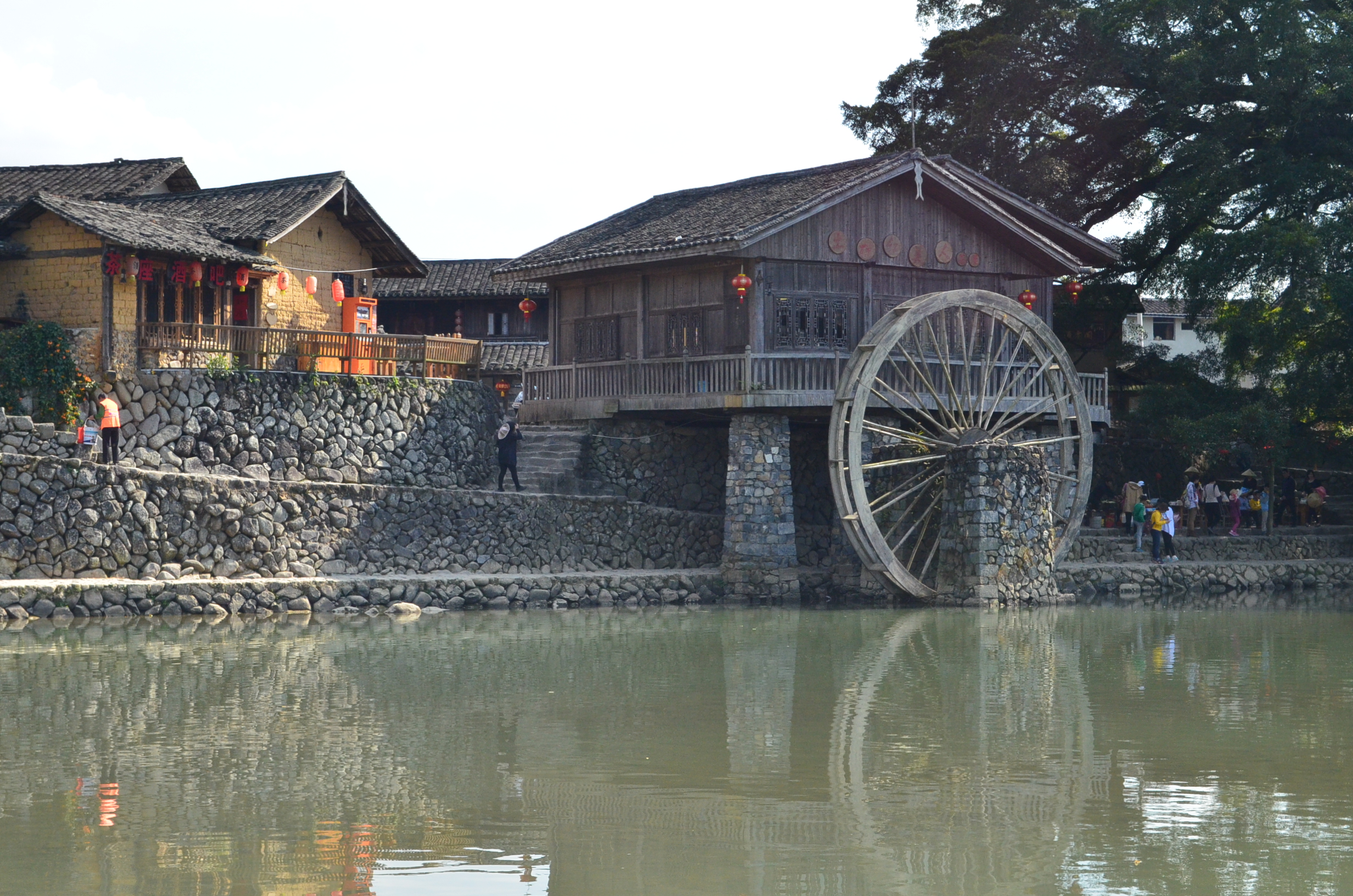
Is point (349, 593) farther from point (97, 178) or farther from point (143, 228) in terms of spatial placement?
point (97, 178)

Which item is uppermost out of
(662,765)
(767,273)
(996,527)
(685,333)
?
(767,273)

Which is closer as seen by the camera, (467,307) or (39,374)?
(39,374)

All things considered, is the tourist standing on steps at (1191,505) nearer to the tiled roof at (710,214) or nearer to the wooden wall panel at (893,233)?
the wooden wall panel at (893,233)

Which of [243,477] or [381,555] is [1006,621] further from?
[243,477]

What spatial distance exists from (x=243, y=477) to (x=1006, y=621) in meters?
11.9

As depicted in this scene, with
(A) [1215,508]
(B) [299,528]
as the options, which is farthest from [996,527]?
(B) [299,528]

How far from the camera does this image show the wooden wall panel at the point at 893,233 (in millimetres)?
27016

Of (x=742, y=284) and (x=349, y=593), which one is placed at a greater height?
(x=742, y=284)

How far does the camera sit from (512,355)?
127 ft

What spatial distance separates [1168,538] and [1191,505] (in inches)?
76.5

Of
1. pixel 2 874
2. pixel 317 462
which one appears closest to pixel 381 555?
pixel 317 462

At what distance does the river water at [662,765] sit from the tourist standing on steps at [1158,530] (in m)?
8.87

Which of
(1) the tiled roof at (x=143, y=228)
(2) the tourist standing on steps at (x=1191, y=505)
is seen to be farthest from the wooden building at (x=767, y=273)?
(1) the tiled roof at (x=143, y=228)

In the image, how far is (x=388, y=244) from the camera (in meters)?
31.9
